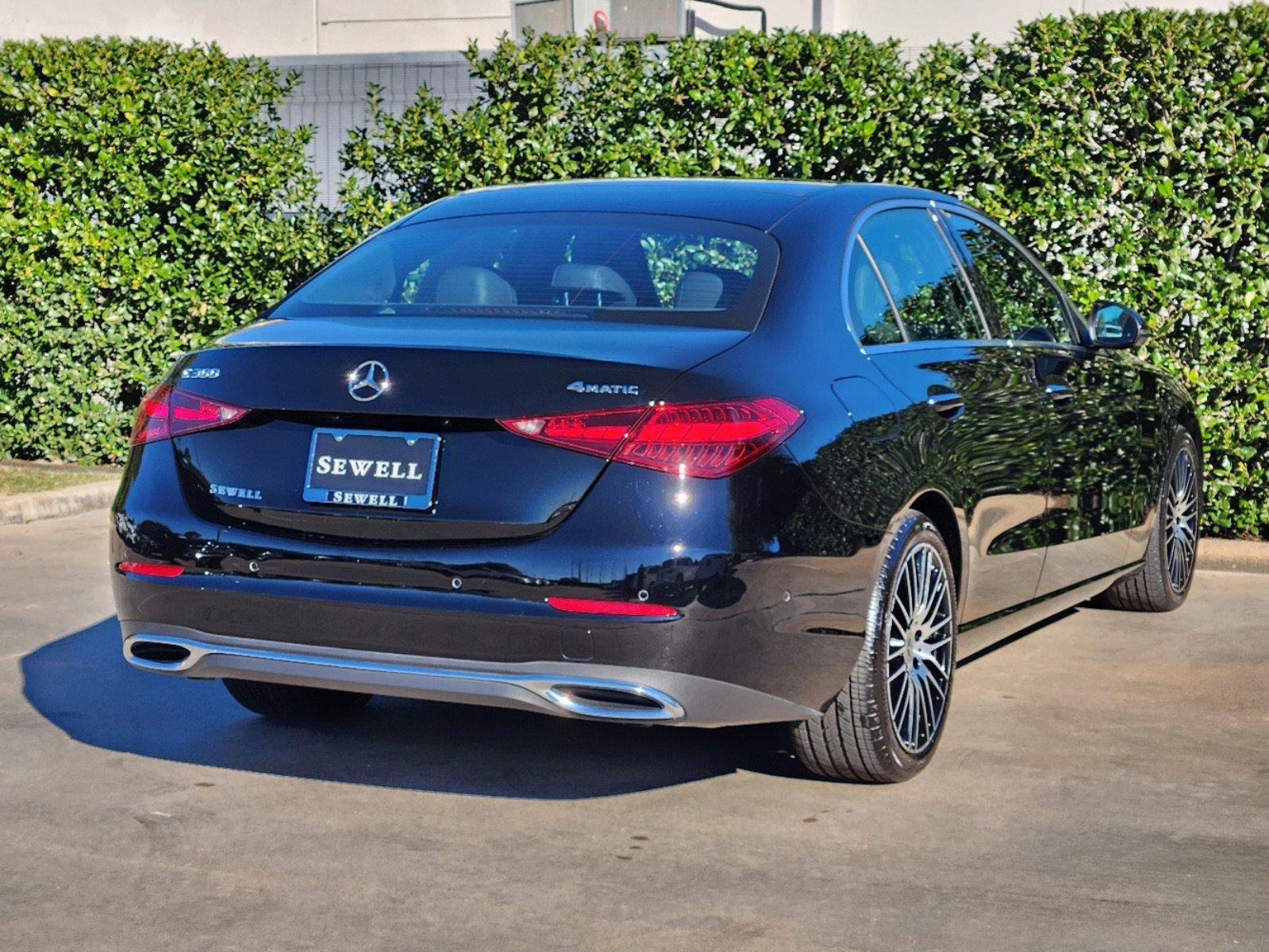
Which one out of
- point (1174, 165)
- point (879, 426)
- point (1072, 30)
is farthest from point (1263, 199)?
point (879, 426)

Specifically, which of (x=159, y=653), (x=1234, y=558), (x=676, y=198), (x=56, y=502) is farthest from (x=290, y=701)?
(x=1234, y=558)

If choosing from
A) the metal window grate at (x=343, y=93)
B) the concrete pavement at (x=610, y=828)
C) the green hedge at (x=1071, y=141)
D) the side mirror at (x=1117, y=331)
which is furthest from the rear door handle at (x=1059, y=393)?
the metal window grate at (x=343, y=93)

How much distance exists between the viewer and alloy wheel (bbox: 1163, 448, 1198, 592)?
7457mm

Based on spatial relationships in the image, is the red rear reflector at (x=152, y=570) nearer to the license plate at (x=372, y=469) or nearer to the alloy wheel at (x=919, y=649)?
the license plate at (x=372, y=469)

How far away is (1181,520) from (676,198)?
3372 millimetres

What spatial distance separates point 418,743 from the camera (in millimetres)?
5238

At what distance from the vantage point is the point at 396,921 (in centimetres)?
381

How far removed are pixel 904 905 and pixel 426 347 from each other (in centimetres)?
Answer: 166

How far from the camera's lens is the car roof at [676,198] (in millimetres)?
5062

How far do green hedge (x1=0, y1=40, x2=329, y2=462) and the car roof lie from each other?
521 cm

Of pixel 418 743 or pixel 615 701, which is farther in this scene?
pixel 418 743

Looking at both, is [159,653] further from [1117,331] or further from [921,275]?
[1117,331]

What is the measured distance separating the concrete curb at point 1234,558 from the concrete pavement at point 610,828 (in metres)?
2.49

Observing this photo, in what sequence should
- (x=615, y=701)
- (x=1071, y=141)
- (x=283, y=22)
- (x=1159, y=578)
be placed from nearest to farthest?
(x=615, y=701) → (x=1159, y=578) → (x=1071, y=141) → (x=283, y=22)
